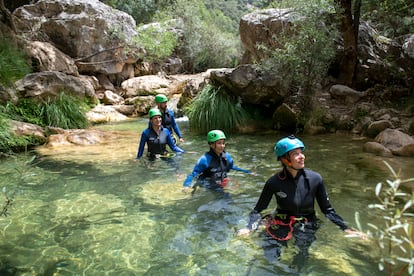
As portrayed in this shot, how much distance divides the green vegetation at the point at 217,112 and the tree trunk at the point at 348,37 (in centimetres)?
341

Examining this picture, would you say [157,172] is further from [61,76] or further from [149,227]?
[61,76]

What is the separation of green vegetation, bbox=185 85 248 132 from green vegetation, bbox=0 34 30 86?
5.59m

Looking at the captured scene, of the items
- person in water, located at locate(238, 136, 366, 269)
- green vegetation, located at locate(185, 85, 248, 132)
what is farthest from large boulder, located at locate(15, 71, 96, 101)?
person in water, located at locate(238, 136, 366, 269)

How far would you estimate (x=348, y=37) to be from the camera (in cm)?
1009

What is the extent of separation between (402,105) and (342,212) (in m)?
6.13

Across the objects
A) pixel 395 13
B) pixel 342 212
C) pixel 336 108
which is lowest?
pixel 342 212

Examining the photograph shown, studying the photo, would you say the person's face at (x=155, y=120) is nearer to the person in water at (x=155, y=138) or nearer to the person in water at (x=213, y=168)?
the person in water at (x=155, y=138)

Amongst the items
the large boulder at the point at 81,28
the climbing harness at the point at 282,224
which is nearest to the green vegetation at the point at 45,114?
the climbing harness at the point at 282,224

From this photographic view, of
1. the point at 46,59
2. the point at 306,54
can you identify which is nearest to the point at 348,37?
the point at 306,54

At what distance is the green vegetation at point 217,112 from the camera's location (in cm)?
1076

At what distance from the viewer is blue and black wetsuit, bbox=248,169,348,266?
355cm

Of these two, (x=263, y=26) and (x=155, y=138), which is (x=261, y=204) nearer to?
(x=155, y=138)

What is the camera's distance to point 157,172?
6.60m

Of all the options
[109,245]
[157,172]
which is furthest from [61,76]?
[109,245]
